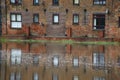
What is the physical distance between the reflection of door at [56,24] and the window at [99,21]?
3.60 meters

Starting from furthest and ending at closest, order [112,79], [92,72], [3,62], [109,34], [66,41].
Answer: [109,34] < [66,41] < [3,62] < [92,72] < [112,79]

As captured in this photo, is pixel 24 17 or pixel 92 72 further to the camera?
pixel 24 17

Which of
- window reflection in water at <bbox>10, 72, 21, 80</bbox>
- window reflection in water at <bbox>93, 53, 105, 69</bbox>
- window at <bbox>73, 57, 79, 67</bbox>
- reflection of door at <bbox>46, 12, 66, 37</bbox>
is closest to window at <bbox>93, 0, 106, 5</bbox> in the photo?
reflection of door at <bbox>46, 12, 66, 37</bbox>

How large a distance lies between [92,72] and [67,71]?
1199mm

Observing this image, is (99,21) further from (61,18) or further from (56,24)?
(56,24)

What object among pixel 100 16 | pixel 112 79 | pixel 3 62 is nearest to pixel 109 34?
pixel 100 16

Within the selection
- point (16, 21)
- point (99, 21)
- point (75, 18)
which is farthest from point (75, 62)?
point (16, 21)

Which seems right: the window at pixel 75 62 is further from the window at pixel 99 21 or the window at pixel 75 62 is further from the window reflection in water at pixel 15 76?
the window at pixel 99 21

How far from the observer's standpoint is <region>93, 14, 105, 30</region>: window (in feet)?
157

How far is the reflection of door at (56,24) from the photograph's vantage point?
159 feet

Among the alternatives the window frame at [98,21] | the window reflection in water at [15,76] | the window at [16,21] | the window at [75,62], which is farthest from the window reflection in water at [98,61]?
the window at [16,21]

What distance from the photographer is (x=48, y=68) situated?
2100 centimetres

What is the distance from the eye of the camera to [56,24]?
4847cm

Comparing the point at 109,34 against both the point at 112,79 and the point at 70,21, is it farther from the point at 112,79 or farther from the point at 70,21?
the point at 112,79
